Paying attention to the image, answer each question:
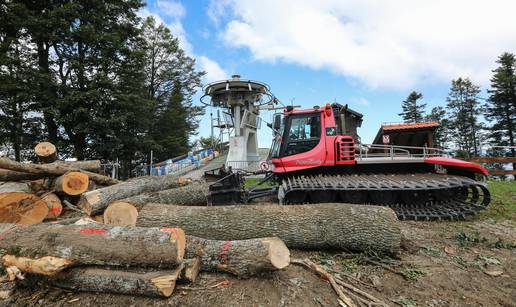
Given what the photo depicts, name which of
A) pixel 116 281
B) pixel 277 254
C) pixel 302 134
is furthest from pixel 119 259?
pixel 302 134

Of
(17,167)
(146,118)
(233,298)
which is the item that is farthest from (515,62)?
(17,167)

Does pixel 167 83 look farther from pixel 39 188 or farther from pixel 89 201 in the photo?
pixel 89 201

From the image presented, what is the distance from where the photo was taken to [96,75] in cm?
1698

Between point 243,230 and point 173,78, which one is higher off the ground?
point 173,78

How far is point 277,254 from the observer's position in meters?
3.21

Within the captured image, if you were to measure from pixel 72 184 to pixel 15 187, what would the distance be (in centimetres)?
244

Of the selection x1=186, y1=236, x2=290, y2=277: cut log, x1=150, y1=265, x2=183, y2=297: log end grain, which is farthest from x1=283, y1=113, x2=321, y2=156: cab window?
x1=150, y1=265, x2=183, y2=297: log end grain

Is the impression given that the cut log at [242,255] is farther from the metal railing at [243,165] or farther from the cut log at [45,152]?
the metal railing at [243,165]

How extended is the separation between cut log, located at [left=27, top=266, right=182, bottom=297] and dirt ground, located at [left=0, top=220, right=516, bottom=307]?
0.31 ft

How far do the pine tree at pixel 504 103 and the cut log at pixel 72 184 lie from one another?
1401 inches

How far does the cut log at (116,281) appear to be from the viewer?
2.85m

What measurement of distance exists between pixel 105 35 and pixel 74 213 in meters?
15.6

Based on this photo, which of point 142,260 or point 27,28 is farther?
point 27,28

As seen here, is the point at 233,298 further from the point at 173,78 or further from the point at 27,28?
the point at 173,78
